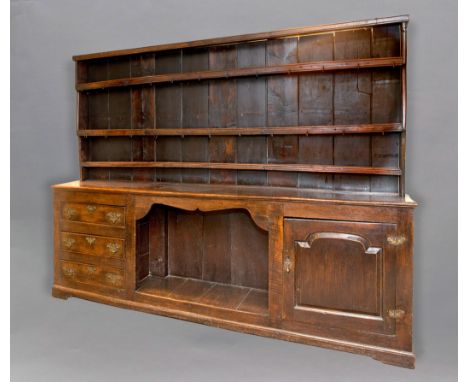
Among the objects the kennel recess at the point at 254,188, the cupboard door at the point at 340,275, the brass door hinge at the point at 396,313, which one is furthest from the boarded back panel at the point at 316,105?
the brass door hinge at the point at 396,313

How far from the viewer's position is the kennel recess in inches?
73.1

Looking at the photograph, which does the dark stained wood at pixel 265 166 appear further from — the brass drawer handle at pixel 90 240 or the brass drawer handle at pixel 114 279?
the brass drawer handle at pixel 114 279

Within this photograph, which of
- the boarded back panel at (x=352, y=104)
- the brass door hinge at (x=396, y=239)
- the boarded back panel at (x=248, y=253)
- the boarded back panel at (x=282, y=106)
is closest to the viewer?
the brass door hinge at (x=396, y=239)

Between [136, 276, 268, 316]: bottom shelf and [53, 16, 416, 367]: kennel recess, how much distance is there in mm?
15

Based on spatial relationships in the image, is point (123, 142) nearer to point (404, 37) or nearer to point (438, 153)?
point (404, 37)

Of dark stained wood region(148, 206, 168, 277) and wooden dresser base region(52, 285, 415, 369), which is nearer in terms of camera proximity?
wooden dresser base region(52, 285, 415, 369)

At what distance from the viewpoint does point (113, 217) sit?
2.36 m

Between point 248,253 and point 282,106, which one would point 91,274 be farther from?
point 282,106

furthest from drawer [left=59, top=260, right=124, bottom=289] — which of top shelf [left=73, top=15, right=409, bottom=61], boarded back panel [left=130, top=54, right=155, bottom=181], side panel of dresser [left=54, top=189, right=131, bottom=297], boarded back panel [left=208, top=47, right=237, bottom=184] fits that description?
top shelf [left=73, top=15, right=409, bottom=61]

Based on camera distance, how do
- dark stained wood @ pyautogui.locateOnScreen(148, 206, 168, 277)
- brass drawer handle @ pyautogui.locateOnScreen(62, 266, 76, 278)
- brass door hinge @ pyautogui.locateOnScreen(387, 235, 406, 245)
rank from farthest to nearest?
dark stained wood @ pyautogui.locateOnScreen(148, 206, 168, 277), brass drawer handle @ pyautogui.locateOnScreen(62, 266, 76, 278), brass door hinge @ pyautogui.locateOnScreen(387, 235, 406, 245)

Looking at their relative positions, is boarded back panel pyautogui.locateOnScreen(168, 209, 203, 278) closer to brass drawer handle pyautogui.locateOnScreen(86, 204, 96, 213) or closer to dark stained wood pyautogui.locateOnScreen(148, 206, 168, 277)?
dark stained wood pyautogui.locateOnScreen(148, 206, 168, 277)

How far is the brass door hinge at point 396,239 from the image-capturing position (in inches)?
69.8

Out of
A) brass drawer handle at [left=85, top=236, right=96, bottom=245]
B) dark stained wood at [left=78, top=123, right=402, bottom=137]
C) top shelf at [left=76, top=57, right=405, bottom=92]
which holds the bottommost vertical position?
brass drawer handle at [left=85, top=236, right=96, bottom=245]

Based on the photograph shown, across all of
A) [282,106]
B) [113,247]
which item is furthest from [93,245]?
[282,106]
